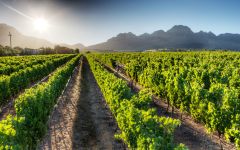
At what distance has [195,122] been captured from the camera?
17.3m

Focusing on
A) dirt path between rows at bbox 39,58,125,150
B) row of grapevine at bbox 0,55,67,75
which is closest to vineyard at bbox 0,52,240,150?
→ dirt path between rows at bbox 39,58,125,150

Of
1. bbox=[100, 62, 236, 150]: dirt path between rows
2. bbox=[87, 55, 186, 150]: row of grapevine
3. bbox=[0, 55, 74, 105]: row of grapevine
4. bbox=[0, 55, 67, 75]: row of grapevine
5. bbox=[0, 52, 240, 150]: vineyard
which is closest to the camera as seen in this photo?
bbox=[87, 55, 186, 150]: row of grapevine

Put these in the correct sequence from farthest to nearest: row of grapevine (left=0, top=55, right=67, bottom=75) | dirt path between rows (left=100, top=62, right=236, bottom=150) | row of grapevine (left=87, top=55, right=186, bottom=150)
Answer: row of grapevine (left=0, top=55, right=67, bottom=75)
dirt path between rows (left=100, top=62, right=236, bottom=150)
row of grapevine (left=87, top=55, right=186, bottom=150)

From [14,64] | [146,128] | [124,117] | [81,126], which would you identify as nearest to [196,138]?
[124,117]

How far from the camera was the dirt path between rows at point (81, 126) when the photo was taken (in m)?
13.8

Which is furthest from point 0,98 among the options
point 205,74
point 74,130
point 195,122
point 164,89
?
point 205,74

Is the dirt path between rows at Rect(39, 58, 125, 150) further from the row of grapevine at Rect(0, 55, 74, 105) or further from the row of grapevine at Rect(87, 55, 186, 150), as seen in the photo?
the row of grapevine at Rect(0, 55, 74, 105)

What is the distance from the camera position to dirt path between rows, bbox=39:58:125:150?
13766 mm

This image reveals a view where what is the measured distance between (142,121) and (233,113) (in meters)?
4.85

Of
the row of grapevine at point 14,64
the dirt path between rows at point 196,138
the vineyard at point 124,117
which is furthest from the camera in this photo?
the row of grapevine at point 14,64

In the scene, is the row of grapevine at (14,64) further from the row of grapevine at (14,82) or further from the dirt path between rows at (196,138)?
the dirt path between rows at (196,138)

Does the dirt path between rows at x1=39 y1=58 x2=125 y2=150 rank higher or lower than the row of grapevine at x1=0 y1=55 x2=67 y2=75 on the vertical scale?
lower

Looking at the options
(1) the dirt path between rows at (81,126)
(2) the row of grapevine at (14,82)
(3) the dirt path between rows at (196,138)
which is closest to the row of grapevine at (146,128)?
(1) the dirt path between rows at (81,126)

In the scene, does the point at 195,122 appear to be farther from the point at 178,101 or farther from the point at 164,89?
the point at 164,89
